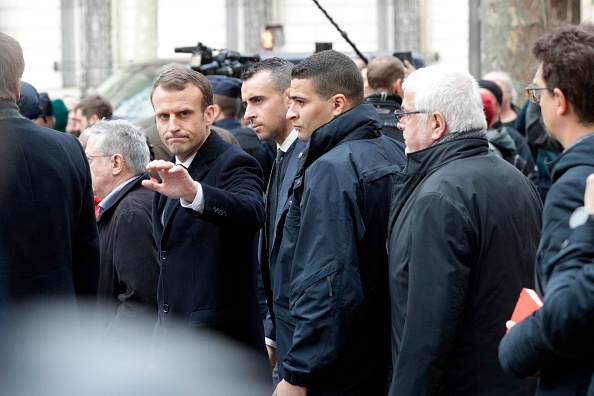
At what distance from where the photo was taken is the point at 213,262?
4.47 metres

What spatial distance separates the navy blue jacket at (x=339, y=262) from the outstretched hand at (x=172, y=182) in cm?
39

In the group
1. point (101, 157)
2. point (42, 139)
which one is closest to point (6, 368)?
point (42, 139)

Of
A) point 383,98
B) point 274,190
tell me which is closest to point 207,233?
point 274,190

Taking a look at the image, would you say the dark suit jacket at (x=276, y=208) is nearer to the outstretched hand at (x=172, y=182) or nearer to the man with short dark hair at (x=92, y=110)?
the outstretched hand at (x=172, y=182)

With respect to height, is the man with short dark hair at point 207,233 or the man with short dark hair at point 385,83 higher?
the man with short dark hair at point 385,83

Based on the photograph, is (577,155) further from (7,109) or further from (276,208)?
(276,208)

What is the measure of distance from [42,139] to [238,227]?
95 centimetres

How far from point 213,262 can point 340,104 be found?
83 centimetres

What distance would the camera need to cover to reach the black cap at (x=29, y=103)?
6.56 m

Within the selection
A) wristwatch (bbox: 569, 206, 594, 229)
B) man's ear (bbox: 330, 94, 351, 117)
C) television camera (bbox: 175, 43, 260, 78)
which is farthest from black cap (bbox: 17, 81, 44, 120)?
wristwatch (bbox: 569, 206, 594, 229)

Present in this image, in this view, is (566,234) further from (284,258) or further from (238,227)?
(238,227)

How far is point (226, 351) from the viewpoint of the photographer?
451 centimetres

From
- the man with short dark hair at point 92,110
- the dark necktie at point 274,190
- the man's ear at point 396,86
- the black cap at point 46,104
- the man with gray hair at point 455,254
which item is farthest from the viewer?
the man with short dark hair at point 92,110

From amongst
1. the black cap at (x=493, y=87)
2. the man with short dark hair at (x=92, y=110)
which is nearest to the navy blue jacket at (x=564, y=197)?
the black cap at (x=493, y=87)
